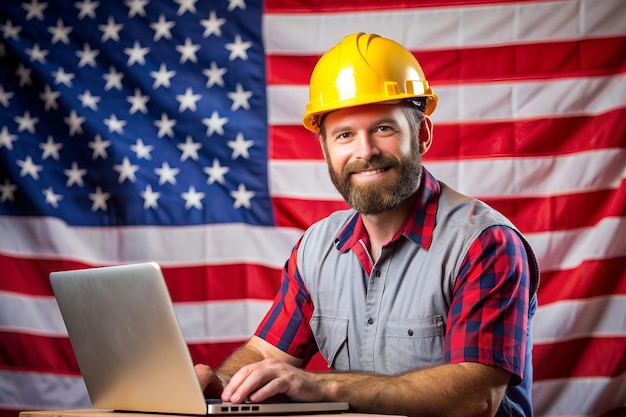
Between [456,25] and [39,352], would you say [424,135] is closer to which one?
[456,25]

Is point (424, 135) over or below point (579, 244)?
over

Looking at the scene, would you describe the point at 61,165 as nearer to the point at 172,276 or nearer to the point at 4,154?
the point at 4,154

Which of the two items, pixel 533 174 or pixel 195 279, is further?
pixel 195 279

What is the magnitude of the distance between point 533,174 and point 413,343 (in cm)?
139

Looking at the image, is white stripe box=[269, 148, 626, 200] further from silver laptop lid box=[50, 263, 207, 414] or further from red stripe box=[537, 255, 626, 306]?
silver laptop lid box=[50, 263, 207, 414]

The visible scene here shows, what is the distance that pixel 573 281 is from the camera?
3.21m

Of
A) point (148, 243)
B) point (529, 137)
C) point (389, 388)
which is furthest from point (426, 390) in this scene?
point (148, 243)

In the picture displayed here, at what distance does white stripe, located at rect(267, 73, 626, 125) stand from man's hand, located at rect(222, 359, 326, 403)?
76.4 inches

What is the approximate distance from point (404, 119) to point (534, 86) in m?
1.19

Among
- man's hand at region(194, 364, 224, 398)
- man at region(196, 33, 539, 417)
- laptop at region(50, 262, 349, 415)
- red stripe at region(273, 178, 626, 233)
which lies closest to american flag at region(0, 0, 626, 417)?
red stripe at region(273, 178, 626, 233)

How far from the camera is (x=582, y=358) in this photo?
3227mm

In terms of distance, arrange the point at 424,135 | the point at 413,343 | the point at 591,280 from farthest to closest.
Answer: the point at 591,280 < the point at 424,135 < the point at 413,343

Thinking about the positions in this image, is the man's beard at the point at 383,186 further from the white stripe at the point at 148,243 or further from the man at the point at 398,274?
the white stripe at the point at 148,243

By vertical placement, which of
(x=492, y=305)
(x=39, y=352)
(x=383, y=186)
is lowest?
(x=39, y=352)
